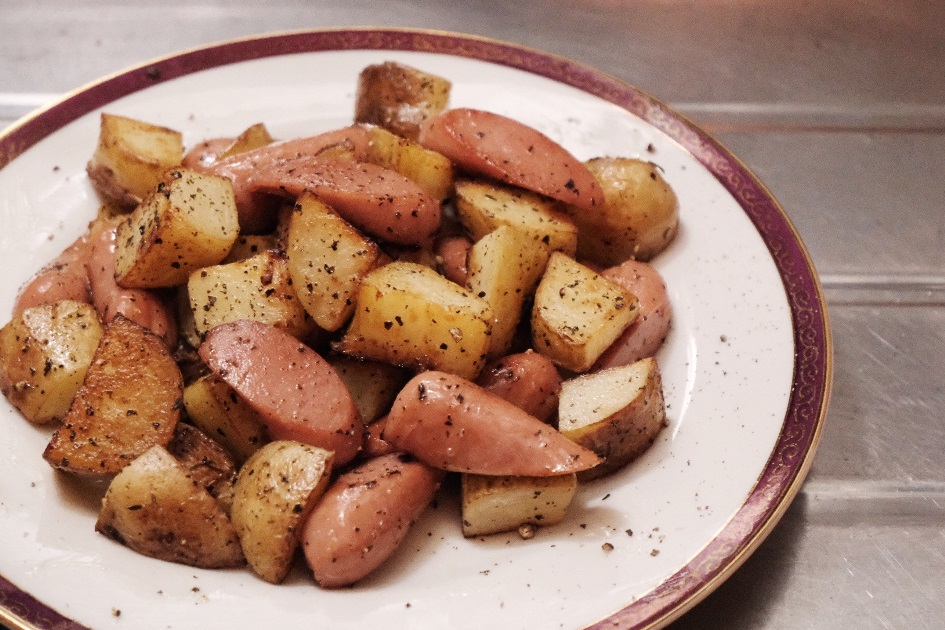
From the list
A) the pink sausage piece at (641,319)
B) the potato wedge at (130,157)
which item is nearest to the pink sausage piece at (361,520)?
the pink sausage piece at (641,319)

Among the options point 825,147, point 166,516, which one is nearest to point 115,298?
point 166,516

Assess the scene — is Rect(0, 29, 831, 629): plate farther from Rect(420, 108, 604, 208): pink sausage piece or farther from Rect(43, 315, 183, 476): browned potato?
Rect(420, 108, 604, 208): pink sausage piece

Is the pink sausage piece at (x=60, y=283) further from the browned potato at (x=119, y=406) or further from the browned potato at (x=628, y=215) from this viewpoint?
the browned potato at (x=628, y=215)

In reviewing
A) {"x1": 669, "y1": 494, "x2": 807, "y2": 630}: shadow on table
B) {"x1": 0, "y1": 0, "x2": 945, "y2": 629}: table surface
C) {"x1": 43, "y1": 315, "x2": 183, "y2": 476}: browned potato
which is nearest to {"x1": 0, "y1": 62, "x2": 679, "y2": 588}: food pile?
{"x1": 43, "y1": 315, "x2": 183, "y2": 476}: browned potato

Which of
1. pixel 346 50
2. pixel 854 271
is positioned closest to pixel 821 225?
pixel 854 271

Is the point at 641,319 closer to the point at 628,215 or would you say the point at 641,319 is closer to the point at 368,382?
the point at 628,215
